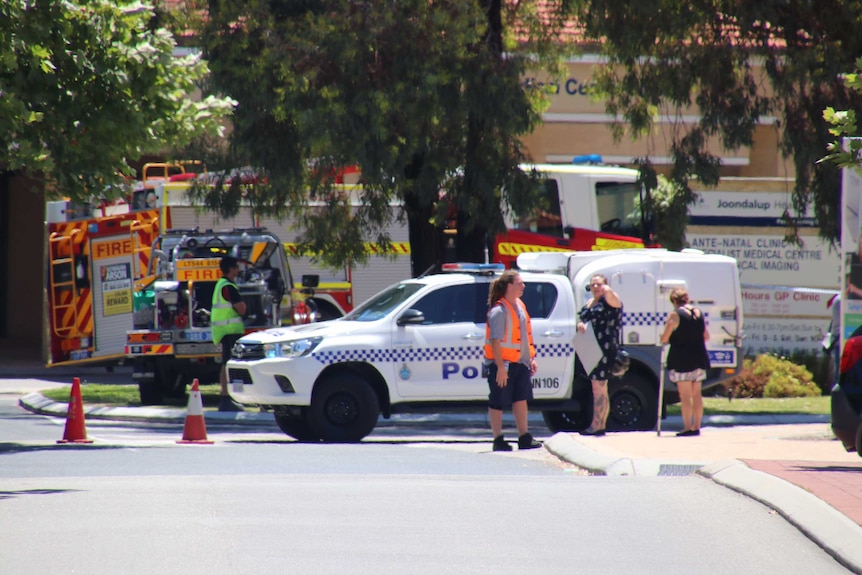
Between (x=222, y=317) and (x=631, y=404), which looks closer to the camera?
(x=631, y=404)

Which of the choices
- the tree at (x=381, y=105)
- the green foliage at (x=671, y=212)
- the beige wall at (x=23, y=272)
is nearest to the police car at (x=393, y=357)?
the tree at (x=381, y=105)

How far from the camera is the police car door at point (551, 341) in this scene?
1477cm

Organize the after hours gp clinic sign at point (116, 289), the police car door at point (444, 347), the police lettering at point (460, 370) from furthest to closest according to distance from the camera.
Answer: the after hours gp clinic sign at point (116, 289) → the police lettering at point (460, 370) → the police car door at point (444, 347)

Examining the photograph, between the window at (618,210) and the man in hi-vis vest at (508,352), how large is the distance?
8221mm

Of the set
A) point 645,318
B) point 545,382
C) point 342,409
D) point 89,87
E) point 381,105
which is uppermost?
point 381,105

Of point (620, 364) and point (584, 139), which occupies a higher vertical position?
point (584, 139)

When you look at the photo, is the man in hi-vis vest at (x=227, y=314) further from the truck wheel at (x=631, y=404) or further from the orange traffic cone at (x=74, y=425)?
the truck wheel at (x=631, y=404)

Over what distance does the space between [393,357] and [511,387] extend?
1.91 m

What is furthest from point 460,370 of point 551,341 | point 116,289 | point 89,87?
point 116,289

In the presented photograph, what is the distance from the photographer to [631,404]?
15250 mm

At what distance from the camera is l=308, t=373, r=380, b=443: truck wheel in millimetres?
14102

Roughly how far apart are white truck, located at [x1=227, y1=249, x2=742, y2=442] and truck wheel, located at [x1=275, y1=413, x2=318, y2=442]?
0.05 feet

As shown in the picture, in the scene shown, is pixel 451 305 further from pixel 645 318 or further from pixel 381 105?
pixel 381 105

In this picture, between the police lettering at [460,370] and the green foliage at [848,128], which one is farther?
the police lettering at [460,370]
